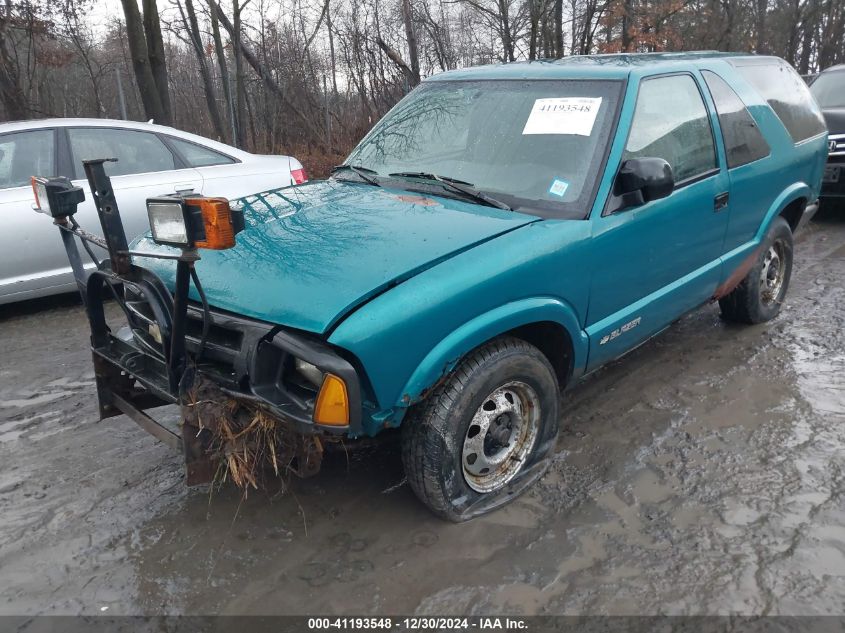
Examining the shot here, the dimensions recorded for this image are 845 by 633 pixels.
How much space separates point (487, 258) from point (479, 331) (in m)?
0.30

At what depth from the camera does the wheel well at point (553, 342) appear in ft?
10.3

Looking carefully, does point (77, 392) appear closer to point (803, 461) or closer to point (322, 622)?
point (322, 622)

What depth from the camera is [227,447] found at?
2594 millimetres

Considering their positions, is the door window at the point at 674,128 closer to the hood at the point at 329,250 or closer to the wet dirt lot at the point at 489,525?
the hood at the point at 329,250

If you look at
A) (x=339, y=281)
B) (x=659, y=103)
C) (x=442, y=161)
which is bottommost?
(x=339, y=281)

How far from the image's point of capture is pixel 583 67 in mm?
3646

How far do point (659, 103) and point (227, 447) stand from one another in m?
2.78

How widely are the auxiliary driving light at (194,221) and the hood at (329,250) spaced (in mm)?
393

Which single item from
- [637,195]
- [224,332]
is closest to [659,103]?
[637,195]

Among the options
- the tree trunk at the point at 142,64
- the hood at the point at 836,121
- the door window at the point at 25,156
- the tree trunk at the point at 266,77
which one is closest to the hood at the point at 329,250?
the door window at the point at 25,156

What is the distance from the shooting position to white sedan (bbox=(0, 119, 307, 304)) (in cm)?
537

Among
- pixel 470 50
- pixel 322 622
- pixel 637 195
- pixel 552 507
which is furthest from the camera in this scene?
pixel 470 50

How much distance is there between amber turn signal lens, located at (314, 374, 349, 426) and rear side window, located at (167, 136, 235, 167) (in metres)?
4.41

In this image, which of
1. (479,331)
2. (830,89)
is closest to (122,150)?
(479,331)
